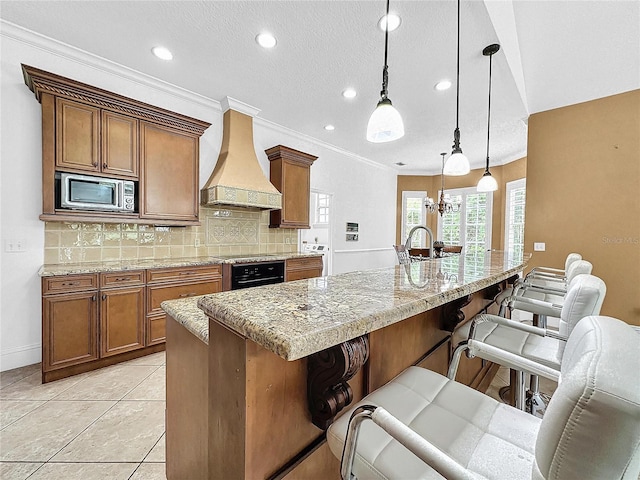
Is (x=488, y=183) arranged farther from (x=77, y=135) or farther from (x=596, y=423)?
(x=77, y=135)

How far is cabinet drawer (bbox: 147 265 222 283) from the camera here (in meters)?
2.65

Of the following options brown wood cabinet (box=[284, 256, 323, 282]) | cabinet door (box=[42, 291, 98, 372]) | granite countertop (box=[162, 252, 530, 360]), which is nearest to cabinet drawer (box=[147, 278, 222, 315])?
cabinet door (box=[42, 291, 98, 372])

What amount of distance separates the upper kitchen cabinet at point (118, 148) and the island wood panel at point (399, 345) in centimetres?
286

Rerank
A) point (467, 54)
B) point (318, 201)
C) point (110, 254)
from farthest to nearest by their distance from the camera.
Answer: point (318, 201), point (110, 254), point (467, 54)

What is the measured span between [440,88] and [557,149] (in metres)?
1.82

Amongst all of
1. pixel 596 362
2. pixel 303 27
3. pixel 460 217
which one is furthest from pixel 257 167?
pixel 460 217

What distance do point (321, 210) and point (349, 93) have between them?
115 inches

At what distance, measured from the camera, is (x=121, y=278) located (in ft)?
8.09

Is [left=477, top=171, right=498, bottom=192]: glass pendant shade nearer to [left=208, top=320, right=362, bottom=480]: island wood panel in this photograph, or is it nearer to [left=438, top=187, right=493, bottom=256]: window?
[left=208, top=320, right=362, bottom=480]: island wood panel

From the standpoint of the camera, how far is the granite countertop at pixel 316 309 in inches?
20.1

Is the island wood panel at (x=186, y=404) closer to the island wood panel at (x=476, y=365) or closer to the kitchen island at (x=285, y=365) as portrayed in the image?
the kitchen island at (x=285, y=365)

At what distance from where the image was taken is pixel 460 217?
23.0 ft

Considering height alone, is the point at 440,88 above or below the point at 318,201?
above

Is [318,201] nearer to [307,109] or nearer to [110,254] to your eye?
[307,109]
